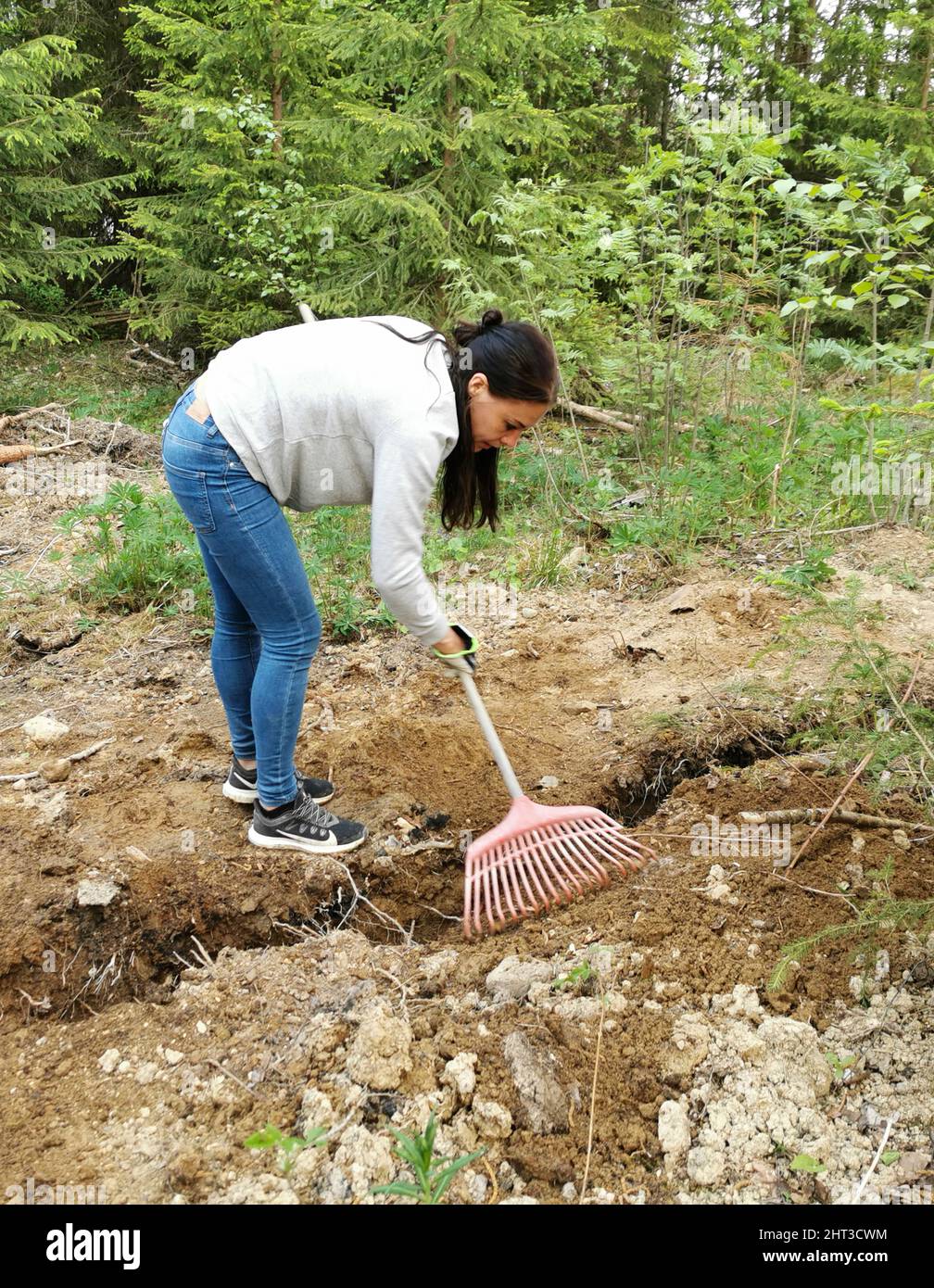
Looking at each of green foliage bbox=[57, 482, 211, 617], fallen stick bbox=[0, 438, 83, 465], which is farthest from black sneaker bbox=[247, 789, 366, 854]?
fallen stick bbox=[0, 438, 83, 465]

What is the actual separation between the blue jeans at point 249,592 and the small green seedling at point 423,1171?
1148mm

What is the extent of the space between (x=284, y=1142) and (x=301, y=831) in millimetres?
1096

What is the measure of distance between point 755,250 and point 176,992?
4492mm

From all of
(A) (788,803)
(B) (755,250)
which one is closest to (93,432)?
(B) (755,250)

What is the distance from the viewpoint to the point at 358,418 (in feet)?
6.33

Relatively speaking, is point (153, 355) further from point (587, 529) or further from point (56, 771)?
point (56, 771)

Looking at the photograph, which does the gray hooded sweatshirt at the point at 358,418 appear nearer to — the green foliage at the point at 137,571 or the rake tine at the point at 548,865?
the rake tine at the point at 548,865

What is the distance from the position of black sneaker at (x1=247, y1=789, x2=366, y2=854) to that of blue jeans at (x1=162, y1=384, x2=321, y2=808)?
5 cm

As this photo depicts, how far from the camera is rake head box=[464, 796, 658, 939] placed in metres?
2.28

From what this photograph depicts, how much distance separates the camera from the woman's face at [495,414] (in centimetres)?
198

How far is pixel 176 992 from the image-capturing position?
2066mm

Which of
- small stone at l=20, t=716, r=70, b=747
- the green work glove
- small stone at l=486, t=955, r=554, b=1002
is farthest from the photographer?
small stone at l=20, t=716, r=70, b=747

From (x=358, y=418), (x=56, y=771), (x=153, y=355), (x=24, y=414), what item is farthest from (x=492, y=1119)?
(x=153, y=355)

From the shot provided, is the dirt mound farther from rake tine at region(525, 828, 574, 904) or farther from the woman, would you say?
the woman
